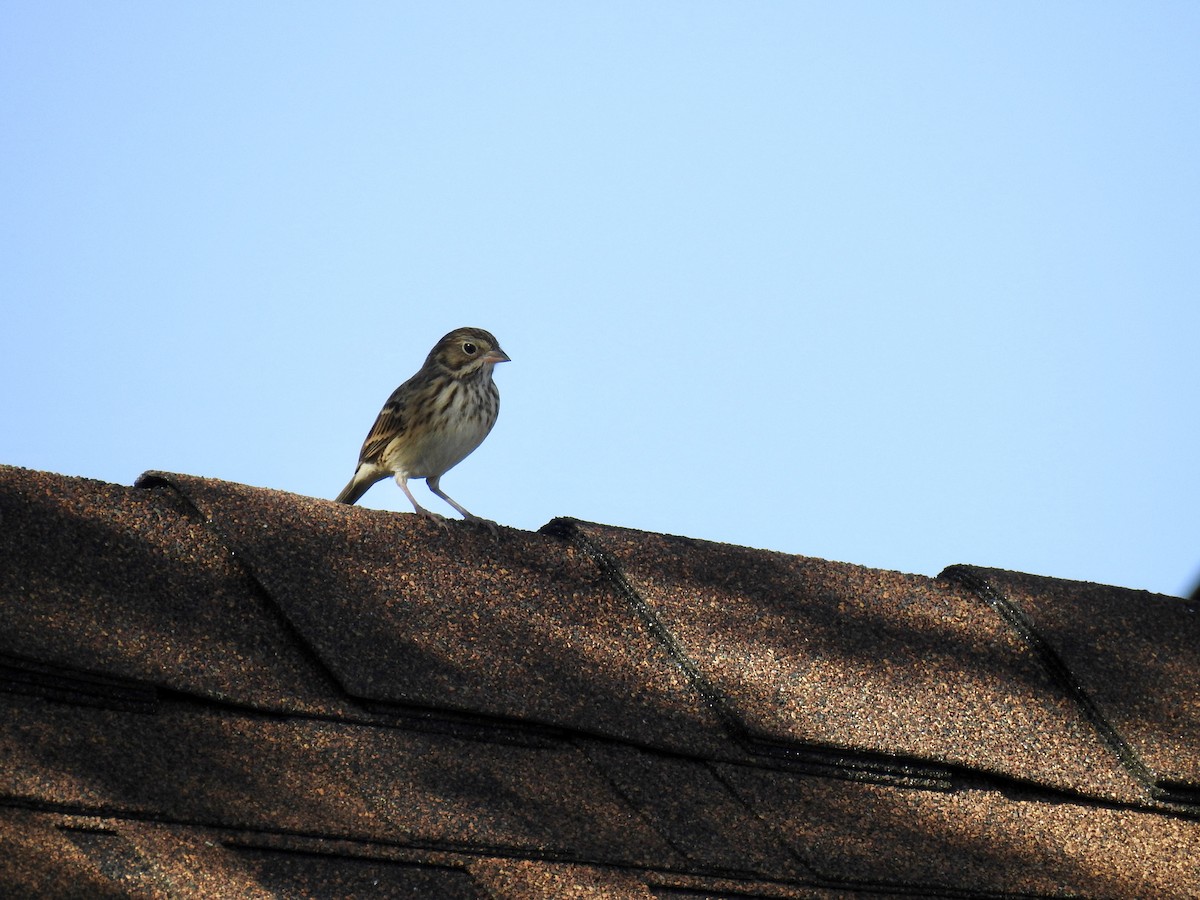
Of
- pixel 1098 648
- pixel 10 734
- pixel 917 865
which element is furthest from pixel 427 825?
pixel 1098 648

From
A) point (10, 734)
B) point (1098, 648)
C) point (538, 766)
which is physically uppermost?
point (1098, 648)

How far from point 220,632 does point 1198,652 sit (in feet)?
8.67

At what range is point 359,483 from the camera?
7.43m

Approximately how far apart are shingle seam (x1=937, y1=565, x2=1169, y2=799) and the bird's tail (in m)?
3.20

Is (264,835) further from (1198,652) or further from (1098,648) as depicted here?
(1198,652)

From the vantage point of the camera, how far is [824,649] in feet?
13.9

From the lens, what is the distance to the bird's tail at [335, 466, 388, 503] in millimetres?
7375

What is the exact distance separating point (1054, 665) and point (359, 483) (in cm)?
376

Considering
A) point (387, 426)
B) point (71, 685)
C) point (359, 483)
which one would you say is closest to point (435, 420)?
point (387, 426)

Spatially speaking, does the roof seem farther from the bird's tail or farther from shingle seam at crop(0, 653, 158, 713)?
the bird's tail

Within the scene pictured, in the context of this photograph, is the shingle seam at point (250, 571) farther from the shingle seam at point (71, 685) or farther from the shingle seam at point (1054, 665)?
the shingle seam at point (1054, 665)

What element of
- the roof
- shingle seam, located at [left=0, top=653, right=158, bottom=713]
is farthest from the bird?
shingle seam, located at [left=0, top=653, right=158, bottom=713]

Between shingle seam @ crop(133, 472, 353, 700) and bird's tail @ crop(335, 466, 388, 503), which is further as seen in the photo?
bird's tail @ crop(335, 466, 388, 503)

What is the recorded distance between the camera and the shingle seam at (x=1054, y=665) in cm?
404
